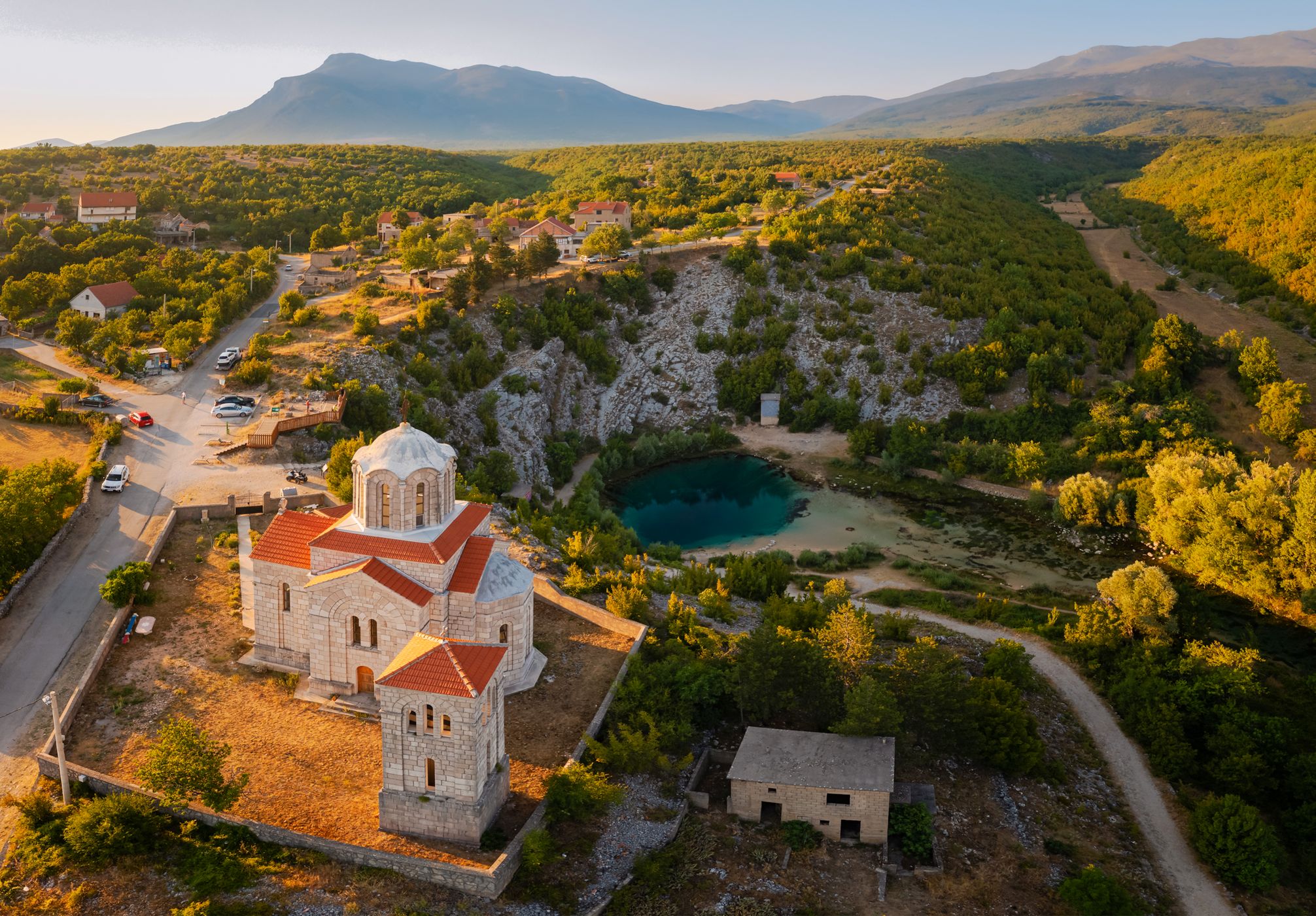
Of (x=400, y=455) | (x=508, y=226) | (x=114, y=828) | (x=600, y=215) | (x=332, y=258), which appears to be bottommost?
(x=114, y=828)

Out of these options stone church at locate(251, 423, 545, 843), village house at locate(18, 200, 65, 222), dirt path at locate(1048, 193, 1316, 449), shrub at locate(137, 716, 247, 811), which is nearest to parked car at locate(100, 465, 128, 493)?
stone church at locate(251, 423, 545, 843)

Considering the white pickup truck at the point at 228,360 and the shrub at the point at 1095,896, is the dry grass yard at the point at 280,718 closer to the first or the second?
the shrub at the point at 1095,896

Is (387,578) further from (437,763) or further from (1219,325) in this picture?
(1219,325)

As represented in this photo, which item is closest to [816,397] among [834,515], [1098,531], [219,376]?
[834,515]

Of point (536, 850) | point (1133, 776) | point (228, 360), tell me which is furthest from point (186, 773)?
point (228, 360)

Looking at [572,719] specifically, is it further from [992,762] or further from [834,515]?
[834,515]

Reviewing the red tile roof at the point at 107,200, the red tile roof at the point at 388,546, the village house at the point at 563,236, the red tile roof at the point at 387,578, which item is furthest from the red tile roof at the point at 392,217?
the red tile roof at the point at 387,578
